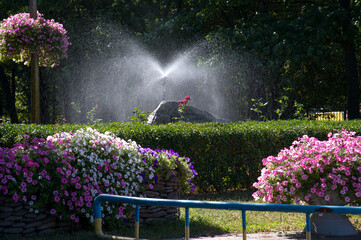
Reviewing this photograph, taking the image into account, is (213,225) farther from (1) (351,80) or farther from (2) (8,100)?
(2) (8,100)

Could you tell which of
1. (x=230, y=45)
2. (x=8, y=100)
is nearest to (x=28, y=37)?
(x=230, y=45)

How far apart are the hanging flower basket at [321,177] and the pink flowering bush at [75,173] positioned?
1.43 m

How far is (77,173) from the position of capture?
16.8 ft

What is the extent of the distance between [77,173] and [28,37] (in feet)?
17.2

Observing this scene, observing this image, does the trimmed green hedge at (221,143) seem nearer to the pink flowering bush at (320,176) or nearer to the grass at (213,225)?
the grass at (213,225)

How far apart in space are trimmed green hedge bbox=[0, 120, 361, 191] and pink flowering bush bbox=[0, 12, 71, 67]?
84.2 inches

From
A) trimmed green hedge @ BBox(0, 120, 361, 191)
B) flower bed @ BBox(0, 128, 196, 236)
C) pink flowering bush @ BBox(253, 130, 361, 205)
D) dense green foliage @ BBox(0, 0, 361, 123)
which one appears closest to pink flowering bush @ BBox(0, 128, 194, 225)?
flower bed @ BBox(0, 128, 196, 236)

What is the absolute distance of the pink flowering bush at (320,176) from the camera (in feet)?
16.9

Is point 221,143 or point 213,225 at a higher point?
point 221,143

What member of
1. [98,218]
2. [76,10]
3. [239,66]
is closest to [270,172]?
[98,218]

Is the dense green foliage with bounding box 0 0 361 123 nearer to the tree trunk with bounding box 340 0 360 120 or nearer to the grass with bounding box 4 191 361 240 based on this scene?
the tree trunk with bounding box 340 0 360 120

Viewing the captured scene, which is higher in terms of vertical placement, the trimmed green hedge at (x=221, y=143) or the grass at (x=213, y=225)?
the trimmed green hedge at (x=221, y=143)

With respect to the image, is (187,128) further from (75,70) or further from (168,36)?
(75,70)

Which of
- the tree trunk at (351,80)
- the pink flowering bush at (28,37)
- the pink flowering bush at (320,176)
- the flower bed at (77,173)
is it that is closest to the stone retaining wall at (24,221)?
the flower bed at (77,173)
